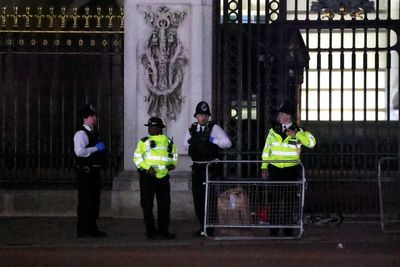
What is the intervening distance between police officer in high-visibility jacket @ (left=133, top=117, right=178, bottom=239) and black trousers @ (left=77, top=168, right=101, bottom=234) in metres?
0.56

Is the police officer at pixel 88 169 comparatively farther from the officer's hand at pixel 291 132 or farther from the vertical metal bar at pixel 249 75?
the vertical metal bar at pixel 249 75

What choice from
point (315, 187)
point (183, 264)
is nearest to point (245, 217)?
point (183, 264)

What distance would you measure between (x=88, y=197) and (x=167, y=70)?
111 inches

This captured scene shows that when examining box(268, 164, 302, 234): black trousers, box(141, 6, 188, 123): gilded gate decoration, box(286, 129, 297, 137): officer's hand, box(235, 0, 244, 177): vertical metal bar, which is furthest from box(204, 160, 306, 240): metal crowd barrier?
box(235, 0, 244, 177): vertical metal bar

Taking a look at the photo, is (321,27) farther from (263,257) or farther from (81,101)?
(263,257)

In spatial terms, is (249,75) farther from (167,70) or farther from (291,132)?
(291,132)

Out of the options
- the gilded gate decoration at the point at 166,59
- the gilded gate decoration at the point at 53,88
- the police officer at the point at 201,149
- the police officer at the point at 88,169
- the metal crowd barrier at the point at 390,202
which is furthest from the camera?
the gilded gate decoration at the point at 53,88

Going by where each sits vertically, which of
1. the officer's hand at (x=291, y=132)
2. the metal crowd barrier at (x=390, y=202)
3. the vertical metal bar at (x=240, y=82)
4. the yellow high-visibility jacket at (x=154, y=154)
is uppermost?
the vertical metal bar at (x=240, y=82)

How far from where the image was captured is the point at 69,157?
1463cm

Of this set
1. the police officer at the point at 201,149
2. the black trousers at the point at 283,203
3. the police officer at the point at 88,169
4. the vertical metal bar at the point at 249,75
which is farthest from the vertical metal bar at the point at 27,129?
the black trousers at the point at 283,203

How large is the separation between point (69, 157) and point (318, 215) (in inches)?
157

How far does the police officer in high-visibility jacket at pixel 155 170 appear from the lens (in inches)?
458

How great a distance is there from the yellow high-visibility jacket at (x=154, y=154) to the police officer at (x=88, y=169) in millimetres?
505

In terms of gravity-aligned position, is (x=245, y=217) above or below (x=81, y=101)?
below
